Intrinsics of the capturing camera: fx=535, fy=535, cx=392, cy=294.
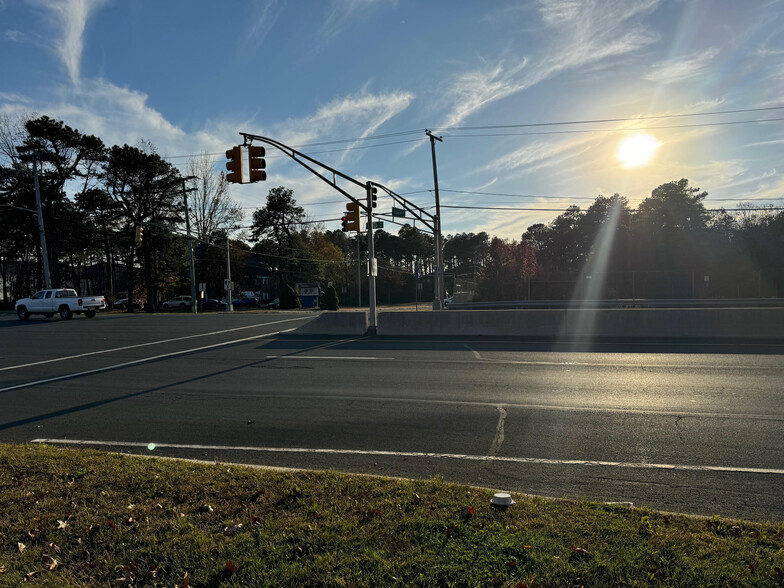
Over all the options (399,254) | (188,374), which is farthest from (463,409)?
(399,254)

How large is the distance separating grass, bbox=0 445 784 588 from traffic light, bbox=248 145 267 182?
41.4ft

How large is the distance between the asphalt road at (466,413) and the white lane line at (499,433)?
25mm

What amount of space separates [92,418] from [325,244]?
7487 centimetres

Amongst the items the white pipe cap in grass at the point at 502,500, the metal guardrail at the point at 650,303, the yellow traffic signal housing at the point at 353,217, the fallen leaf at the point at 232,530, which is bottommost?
the metal guardrail at the point at 650,303

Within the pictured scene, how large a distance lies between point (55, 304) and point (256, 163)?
23.3 m

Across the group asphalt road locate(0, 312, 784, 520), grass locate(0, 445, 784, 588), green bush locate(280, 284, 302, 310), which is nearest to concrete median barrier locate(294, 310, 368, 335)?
asphalt road locate(0, 312, 784, 520)

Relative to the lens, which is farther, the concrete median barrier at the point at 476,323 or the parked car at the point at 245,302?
the parked car at the point at 245,302

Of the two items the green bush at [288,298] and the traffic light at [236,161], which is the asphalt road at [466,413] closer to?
the traffic light at [236,161]

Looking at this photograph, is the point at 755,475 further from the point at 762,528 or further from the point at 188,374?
the point at 188,374

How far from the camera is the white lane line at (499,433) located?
6047 mm

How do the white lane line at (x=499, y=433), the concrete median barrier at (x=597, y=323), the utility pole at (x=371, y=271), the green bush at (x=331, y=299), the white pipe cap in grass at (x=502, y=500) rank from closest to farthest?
the white pipe cap in grass at (x=502, y=500), the white lane line at (x=499, y=433), the concrete median barrier at (x=597, y=323), the utility pole at (x=371, y=271), the green bush at (x=331, y=299)

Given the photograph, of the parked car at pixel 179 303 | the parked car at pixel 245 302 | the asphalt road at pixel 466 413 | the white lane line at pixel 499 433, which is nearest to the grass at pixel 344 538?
the asphalt road at pixel 466 413

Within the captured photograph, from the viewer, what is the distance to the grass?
3201 mm

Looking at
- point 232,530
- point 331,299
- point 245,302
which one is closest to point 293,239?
point 245,302
